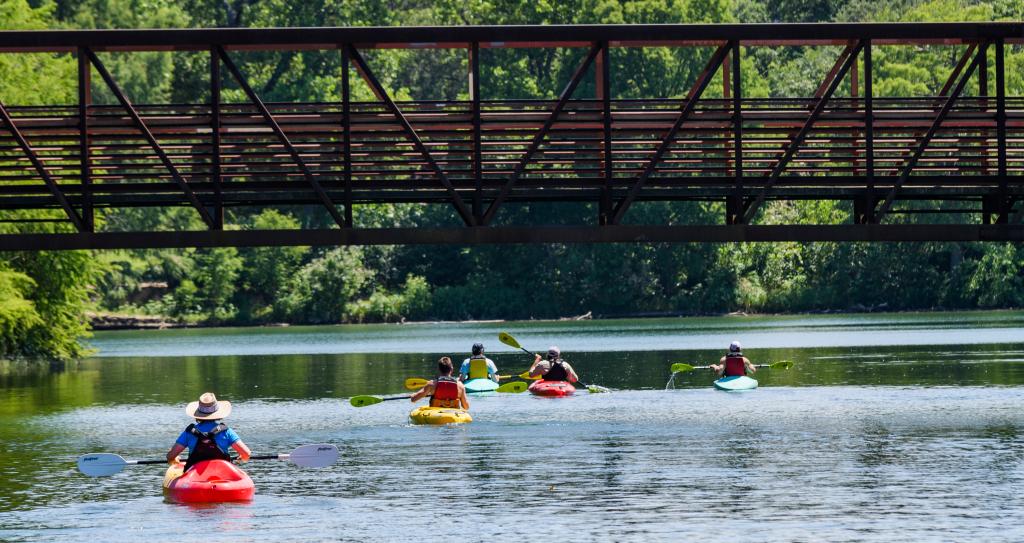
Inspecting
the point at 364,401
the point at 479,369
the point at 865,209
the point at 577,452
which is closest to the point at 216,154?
the point at 577,452

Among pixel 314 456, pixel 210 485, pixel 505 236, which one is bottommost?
pixel 210 485

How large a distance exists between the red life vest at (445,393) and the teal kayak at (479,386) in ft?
22.9

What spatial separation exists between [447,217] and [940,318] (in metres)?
33.3

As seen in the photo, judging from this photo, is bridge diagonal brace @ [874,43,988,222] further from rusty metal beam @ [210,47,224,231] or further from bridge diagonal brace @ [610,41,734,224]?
rusty metal beam @ [210,47,224,231]

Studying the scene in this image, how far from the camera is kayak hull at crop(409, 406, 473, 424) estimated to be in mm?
39406

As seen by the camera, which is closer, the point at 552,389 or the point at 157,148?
the point at 157,148

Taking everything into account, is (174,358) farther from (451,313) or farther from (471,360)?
(451,313)

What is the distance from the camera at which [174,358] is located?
7250cm

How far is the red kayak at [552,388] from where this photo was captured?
46219 mm

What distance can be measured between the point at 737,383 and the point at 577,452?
14765mm

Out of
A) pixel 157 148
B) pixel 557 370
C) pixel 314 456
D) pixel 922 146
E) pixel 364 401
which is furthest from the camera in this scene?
pixel 557 370

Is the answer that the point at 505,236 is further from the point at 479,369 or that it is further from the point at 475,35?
the point at 479,369

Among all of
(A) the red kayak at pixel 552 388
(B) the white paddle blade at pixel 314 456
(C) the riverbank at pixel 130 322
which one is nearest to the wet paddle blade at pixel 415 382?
(A) the red kayak at pixel 552 388

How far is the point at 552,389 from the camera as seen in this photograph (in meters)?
46.3
